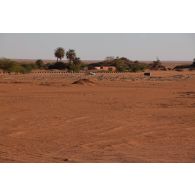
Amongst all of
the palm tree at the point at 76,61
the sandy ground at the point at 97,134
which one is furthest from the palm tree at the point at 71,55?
the sandy ground at the point at 97,134

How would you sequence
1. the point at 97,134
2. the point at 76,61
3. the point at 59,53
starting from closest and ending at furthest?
the point at 97,134, the point at 76,61, the point at 59,53

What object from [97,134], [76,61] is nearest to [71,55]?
[76,61]

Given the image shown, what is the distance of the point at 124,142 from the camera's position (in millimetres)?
9312

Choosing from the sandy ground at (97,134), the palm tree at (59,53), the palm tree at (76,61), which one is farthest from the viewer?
the palm tree at (59,53)

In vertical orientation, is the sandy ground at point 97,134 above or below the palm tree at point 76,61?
below

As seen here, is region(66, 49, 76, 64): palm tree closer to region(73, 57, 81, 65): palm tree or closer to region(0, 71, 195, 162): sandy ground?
region(73, 57, 81, 65): palm tree

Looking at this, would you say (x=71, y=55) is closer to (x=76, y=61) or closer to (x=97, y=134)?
(x=76, y=61)

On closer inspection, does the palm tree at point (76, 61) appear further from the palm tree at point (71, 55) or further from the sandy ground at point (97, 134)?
the sandy ground at point (97, 134)

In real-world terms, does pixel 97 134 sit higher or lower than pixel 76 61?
lower

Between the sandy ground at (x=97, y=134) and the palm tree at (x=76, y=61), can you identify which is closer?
the sandy ground at (x=97, y=134)

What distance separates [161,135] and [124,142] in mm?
1249

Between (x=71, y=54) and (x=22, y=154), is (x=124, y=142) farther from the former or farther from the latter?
(x=71, y=54)

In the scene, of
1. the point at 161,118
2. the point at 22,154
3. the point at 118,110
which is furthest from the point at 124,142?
the point at 118,110

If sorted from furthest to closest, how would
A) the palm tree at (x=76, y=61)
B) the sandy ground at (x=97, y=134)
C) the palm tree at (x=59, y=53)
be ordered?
the palm tree at (x=59, y=53), the palm tree at (x=76, y=61), the sandy ground at (x=97, y=134)
